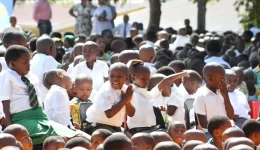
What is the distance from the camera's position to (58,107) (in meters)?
9.08

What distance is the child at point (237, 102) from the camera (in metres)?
9.81

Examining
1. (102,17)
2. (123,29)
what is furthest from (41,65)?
(123,29)

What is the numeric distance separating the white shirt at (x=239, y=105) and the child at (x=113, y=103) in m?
1.53

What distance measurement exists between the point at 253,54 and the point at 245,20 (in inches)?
309

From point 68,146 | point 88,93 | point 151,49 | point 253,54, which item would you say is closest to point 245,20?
point 253,54

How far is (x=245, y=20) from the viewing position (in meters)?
22.9

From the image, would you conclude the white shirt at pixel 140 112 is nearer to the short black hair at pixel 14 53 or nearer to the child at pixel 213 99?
the child at pixel 213 99

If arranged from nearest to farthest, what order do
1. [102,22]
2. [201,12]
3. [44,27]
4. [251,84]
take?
[251,84] < [102,22] < [44,27] < [201,12]

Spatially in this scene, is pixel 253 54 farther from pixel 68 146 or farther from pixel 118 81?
pixel 68 146

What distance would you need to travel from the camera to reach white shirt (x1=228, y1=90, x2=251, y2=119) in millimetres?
9878

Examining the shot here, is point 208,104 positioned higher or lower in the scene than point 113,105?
lower

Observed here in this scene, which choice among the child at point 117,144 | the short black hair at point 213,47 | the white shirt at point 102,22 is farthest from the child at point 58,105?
the white shirt at point 102,22

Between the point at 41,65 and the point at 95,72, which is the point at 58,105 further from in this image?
the point at 95,72

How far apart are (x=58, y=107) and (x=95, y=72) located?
2.19 meters
